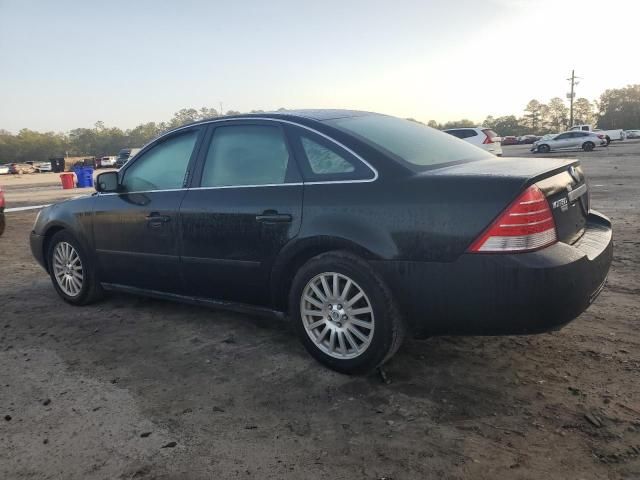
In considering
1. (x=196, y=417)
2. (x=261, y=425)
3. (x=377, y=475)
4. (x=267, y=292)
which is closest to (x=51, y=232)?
(x=267, y=292)

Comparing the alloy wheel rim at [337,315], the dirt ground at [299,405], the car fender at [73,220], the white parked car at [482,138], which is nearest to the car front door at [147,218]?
the car fender at [73,220]

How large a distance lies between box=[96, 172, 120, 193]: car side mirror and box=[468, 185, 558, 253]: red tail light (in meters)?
3.09

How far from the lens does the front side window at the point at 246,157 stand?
350cm

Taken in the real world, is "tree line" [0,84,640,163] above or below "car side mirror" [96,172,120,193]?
above

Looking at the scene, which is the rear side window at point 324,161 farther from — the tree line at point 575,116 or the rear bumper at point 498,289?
the tree line at point 575,116

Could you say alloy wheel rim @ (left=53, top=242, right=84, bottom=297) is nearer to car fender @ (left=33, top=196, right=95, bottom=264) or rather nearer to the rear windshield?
car fender @ (left=33, top=196, right=95, bottom=264)

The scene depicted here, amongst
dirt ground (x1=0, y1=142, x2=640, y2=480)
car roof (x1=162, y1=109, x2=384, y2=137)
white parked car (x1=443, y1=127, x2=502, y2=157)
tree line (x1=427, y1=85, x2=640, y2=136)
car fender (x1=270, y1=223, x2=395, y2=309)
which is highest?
tree line (x1=427, y1=85, x2=640, y2=136)

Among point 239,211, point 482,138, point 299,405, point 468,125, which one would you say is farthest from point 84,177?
point 468,125

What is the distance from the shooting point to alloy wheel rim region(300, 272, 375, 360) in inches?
121

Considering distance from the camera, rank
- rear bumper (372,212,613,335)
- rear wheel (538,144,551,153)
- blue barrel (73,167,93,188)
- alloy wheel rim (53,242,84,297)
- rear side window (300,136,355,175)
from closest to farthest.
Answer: rear bumper (372,212,613,335) < rear side window (300,136,355,175) < alloy wheel rim (53,242,84,297) < blue barrel (73,167,93,188) < rear wheel (538,144,551,153)

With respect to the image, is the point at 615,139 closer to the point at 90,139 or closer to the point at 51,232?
the point at 51,232

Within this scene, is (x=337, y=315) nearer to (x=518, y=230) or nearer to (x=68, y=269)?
(x=518, y=230)

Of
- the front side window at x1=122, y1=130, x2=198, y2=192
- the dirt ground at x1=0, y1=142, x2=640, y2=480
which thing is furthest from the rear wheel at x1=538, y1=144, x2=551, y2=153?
the front side window at x1=122, y1=130, x2=198, y2=192

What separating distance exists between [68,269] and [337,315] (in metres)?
2.94
